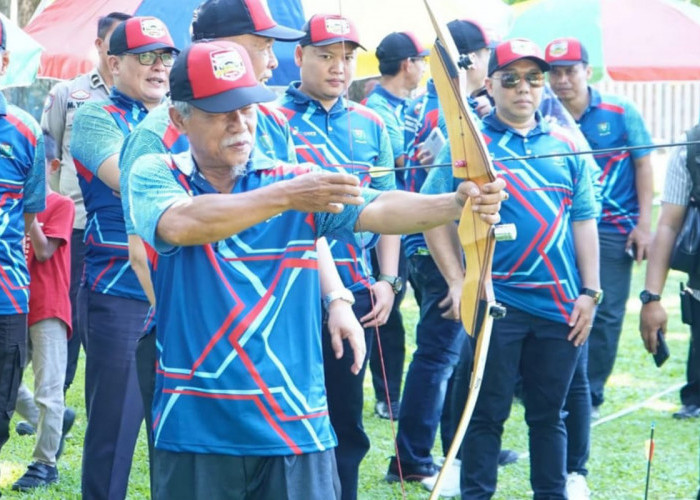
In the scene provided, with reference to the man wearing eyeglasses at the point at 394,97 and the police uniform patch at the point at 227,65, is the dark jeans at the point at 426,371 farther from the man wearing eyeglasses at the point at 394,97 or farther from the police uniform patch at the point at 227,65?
the police uniform patch at the point at 227,65

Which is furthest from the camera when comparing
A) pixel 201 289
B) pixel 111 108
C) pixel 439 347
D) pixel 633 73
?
pixel 633 73

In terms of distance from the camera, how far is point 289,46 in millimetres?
7203

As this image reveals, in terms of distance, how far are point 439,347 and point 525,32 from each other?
396cm

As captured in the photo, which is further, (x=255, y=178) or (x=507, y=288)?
(x=507, y=288)

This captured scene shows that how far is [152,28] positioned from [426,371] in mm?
2291

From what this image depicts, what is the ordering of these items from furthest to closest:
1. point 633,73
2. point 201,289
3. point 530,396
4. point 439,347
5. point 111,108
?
point 633,73 < point 439,347 < point 530,396 < point 111,108 < point 201,289

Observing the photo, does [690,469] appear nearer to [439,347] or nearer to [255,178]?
[439,347]

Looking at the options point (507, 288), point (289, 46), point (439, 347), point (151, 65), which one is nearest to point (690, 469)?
point (439, 347)

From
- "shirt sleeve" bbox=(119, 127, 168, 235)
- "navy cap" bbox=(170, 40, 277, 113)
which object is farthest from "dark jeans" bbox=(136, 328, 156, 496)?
"navy cap" bbox=(170, 40, 277, 113)

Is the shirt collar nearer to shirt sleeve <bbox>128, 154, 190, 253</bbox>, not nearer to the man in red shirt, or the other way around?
the man in red shirt

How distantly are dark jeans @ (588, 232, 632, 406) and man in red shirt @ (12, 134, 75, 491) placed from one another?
3311mm

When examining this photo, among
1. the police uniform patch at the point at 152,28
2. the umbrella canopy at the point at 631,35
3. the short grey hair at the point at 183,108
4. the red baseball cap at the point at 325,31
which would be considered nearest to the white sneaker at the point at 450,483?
the red baseball cap at the point at 325,31

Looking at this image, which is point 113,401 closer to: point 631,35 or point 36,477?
point 36,477

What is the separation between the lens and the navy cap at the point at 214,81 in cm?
335
